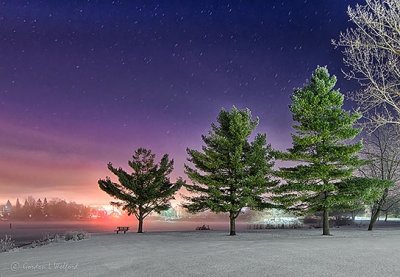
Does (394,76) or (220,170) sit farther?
(220,170)

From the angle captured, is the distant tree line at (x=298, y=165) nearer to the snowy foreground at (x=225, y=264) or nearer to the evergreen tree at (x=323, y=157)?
the evergreen tree at (x=323, y=157)

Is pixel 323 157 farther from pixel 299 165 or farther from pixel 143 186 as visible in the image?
pixel 143 186

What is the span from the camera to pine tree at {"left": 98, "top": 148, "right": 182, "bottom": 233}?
40.6 metres

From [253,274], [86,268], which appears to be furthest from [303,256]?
[86,268]

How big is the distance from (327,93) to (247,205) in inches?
423

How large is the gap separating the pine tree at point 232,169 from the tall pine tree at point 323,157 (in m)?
2.48

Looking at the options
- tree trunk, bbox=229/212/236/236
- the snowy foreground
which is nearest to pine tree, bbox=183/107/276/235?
tree trunk, bbox=229/212/236/236

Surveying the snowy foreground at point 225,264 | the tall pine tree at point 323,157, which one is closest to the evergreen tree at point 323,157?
the tall pine tree at point 323,157

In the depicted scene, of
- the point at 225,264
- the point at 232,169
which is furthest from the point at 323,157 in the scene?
the point at 225,264

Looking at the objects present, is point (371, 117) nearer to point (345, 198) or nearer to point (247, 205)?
point (345, 198)

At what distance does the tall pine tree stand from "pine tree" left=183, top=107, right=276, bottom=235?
2.48 m

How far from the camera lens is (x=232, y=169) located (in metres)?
32.4

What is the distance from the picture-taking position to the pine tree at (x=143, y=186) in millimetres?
40562

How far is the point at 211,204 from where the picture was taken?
31.2 metres
